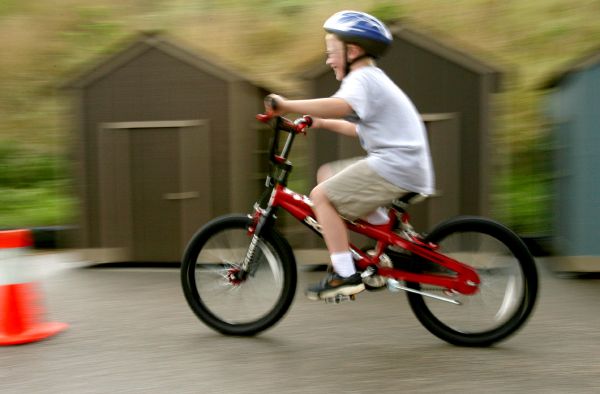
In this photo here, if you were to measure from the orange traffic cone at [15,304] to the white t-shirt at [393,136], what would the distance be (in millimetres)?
2120

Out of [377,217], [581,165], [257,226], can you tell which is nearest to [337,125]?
[377,217]

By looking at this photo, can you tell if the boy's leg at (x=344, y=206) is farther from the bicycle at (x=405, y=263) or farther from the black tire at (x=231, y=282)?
the black tire at (x=231, y=282)

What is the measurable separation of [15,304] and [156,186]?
6.28ft

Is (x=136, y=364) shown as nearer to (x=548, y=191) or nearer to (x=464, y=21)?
(x=548, y=191)

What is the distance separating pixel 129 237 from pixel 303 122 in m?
2.63

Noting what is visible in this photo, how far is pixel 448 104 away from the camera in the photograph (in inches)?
238

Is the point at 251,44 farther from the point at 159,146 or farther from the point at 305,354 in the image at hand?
the point at 305,354

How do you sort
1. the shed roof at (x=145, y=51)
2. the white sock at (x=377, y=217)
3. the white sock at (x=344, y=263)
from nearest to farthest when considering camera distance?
the white sock at (x=344, y=263) < the white sock at (x=377, y=217) < the shed roof at (x=145, y=51)

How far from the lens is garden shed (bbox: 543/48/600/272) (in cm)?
585

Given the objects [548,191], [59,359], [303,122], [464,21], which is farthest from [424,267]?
[464,21]

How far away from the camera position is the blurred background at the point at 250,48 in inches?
328

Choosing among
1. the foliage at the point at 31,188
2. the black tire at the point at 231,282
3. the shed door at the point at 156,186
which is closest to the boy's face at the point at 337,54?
the black tire at the point at 231,282

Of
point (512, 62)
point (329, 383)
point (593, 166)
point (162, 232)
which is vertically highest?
point (512, 62)

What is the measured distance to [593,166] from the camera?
5.89m
